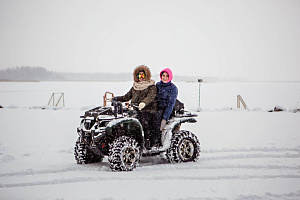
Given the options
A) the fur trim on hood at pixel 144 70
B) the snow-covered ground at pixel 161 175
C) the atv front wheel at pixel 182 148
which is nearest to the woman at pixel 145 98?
the fur trim on hood at pixel 144 70

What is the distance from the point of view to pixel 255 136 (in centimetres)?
1073

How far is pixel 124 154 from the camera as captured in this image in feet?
19.6

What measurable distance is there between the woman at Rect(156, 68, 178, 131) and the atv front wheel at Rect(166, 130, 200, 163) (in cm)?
42

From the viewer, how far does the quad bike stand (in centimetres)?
589

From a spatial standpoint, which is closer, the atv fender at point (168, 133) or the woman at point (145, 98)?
the woman at point (145, 98)

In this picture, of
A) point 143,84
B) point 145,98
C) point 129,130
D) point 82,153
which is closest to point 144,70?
point 143,84

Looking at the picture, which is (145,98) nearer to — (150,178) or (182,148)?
(182,148)

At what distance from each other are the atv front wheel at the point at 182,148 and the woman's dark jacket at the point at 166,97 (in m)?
0.52

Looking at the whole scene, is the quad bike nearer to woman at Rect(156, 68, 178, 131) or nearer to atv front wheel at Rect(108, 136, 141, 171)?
atv front wheel at Rect(108, 136, 141, 171)

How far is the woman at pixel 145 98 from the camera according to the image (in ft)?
21.6

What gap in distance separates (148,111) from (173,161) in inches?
48.1

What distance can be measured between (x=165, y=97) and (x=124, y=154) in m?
1.61

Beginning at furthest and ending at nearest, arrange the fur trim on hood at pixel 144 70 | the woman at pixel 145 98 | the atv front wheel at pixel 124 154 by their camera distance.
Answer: the fur trim on hood at pixel 144 70, the woman at pixel 145 98, the atv front wheel at pixel 124 154

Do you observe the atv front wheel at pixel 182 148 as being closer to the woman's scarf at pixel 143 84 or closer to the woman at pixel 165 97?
the woman at pixel 165 97
